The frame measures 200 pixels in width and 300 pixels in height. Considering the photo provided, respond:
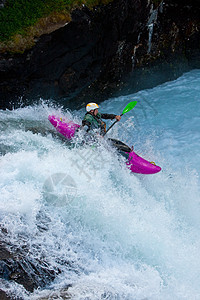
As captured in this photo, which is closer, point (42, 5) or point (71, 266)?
point (71, 266)

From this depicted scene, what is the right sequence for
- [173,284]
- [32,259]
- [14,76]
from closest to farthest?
[32,259]
[173,284]
[14,76]

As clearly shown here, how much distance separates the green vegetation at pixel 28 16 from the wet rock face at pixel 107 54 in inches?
9.1

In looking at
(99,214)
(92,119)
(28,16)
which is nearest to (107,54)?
(28,16)

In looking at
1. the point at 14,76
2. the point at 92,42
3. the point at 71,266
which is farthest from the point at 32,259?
the point at 92,42

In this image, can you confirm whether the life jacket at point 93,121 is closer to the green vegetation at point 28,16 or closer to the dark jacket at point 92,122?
the dark jacket at point 92,122

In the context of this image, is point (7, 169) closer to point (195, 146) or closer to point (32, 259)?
point (32, 259)

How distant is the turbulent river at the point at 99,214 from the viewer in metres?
2.63

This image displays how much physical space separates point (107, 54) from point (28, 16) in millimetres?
2134

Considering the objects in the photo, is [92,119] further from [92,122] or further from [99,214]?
[99,214]

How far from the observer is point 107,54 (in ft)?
22.5

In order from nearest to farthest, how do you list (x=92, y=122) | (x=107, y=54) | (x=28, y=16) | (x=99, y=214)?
(x=99, y=214) < (x=92, y=122) < (x=28, y=16) < (x=107, y=54)

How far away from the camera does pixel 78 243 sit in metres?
2.97

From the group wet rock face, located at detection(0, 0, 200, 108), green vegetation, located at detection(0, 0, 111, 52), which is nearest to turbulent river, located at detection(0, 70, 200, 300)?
wet rock face, located at detection(0, 0, 200, 108)

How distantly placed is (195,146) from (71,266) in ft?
13.1
